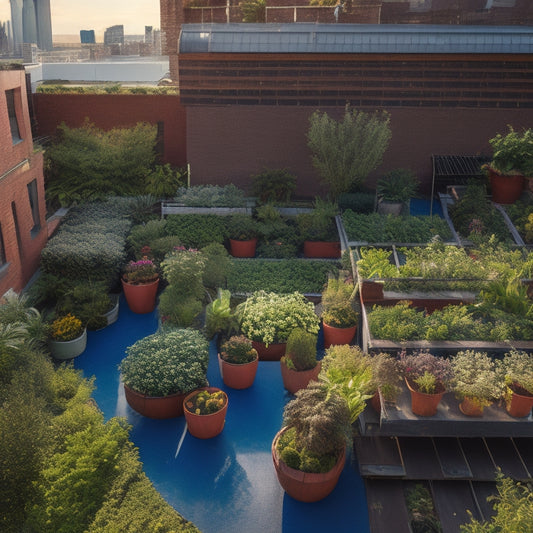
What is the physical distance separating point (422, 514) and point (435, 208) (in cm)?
910

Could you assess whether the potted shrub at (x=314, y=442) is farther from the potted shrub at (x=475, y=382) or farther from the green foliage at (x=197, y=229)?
the green foliage at (x=197, y=229)

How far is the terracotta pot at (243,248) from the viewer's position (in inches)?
468

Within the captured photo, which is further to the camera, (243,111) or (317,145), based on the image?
(243,111)

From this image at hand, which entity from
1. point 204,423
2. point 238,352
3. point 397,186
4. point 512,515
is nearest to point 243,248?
point 397,186

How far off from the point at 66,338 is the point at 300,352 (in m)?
3.77

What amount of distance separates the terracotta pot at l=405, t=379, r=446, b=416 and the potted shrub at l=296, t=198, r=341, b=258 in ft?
18.4

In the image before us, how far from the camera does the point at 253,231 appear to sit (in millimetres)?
12047

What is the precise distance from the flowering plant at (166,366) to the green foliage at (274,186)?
647cm

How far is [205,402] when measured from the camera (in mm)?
7152

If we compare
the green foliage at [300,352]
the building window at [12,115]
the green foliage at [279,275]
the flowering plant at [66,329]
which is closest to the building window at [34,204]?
the building window at [12,115]

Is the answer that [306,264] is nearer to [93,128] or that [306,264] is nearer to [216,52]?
[216,52]

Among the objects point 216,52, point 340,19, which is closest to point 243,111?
point 216,52

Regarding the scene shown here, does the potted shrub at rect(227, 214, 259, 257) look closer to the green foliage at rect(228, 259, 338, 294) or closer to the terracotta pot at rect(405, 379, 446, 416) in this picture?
the green foliage at rect(228, 259, 338, 294)

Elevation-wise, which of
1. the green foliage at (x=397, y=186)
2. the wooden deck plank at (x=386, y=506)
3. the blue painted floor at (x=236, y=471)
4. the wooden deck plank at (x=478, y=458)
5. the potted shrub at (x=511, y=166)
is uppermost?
the potted shrub at (x=511, y=166)
